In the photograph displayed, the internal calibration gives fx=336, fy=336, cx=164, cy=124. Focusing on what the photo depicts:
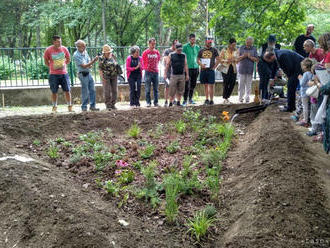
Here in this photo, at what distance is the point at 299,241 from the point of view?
280 cm

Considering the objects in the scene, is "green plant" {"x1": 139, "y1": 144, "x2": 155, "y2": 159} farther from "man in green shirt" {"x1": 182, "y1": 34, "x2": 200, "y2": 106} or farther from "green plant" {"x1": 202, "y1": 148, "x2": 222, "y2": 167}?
"man in green shirt" {"x1": 182, "y1": 34, "x2": 200, "y2": 106}

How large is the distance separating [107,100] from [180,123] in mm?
2902

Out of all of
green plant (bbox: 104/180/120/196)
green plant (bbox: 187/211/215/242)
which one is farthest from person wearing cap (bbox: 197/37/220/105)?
green plant (bbox: 187/211/215/242)

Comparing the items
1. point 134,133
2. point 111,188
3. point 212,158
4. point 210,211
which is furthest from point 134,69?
point 210,211

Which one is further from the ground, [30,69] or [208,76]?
[30,69]

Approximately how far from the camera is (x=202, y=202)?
4137 mm

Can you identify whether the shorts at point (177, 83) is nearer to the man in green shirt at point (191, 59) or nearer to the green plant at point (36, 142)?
the man in green shirt at point (191, 59)

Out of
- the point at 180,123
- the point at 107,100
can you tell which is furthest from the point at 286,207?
the point at 107,100

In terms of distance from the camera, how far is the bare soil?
3.07 meters

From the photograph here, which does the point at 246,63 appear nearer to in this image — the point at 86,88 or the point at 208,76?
the point at 208,76

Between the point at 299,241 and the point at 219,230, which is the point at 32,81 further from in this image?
the point at 299,241

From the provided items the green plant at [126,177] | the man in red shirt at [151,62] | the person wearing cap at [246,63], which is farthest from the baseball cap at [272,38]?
the green plant at [126,177]

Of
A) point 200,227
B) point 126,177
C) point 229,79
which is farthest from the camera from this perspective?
point 229,79

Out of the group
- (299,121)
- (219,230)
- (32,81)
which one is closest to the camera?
(219,230)
